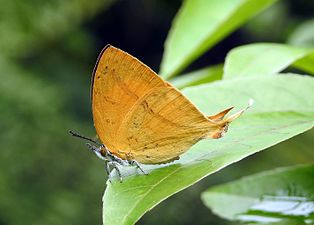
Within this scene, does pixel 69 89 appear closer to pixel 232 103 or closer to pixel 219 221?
pixel 219 221

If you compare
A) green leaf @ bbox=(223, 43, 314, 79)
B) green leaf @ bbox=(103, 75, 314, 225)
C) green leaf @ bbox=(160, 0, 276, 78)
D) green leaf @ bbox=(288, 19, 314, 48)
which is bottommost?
green leaf @ bbox=(103, 75, 314, 225)

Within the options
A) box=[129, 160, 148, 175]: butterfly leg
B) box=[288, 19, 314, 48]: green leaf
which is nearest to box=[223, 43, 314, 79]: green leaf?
box=[129, 160, 148, 175]: butterfly leg

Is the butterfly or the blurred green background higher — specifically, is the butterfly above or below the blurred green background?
below

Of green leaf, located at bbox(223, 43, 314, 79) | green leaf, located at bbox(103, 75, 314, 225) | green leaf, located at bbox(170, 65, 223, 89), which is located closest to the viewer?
green leaf, located at bbox(103, 75, 314, 225)

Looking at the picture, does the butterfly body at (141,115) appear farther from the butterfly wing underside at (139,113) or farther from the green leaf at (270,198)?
the green leaf at (270,198)

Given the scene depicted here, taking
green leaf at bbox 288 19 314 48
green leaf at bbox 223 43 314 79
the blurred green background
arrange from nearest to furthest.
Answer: green leaf at bbox 223 43 314 79 < green leaf at bbox 288 19 314 48 < the blurred green background

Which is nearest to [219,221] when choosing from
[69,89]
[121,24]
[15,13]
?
[69,89]

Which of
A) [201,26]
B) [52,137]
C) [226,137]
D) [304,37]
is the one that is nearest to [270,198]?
[226,137]

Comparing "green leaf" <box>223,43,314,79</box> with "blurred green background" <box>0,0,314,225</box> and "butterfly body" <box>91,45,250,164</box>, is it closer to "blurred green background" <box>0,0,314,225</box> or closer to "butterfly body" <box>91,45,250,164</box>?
"butterfly body" <box>91,45,250,164</box>
